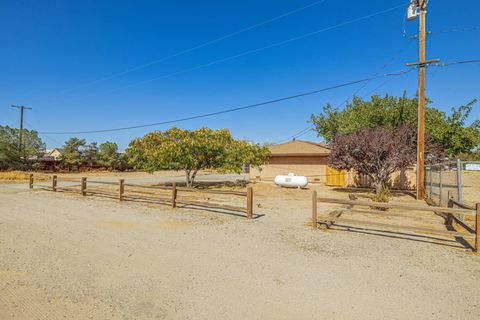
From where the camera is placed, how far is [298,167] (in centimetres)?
2250

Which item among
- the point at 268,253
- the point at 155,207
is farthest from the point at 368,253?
the point at 155,207

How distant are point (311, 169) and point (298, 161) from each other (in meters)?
1.32

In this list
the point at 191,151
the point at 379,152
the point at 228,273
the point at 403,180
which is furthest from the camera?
the point at 403,180

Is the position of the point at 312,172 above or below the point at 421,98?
below

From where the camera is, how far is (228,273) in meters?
4.25

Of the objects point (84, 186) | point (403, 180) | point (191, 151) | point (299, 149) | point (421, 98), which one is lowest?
point (84, 186)

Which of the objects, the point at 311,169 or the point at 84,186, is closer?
the point at 84,186

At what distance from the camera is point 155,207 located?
10.4 meters

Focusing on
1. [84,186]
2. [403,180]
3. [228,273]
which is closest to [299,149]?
[403,180]

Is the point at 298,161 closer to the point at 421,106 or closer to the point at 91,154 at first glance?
the point at 421,106

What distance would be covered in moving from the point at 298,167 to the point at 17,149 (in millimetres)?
37420

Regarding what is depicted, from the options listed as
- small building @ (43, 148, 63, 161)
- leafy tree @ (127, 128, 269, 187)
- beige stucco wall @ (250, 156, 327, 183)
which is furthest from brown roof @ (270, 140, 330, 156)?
small building @ (43, 148, 63, 161)

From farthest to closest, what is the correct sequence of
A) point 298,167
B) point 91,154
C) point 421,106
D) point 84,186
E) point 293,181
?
point 91,154 → point 298,167 → point 293,181 → point 84,186 → point 421,106

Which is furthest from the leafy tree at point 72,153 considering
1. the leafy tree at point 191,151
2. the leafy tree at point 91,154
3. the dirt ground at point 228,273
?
the dirt ground at point 228,273
